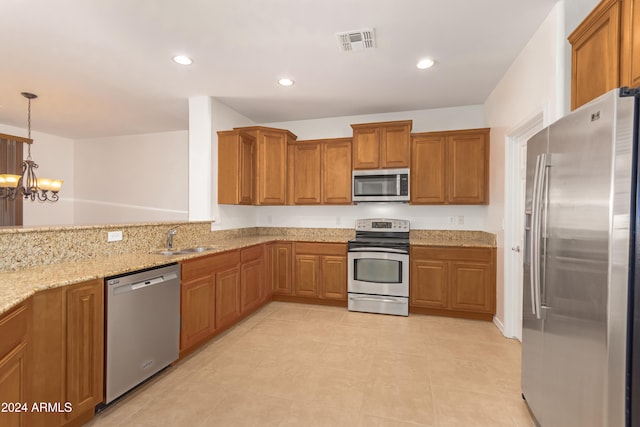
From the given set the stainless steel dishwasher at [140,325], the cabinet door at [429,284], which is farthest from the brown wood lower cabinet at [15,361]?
the cabinet door at [429,284]

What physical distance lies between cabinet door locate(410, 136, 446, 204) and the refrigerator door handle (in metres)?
2.23

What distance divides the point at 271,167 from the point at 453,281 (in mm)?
2803

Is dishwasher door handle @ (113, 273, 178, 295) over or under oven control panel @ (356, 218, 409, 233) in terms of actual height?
under

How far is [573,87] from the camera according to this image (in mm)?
1835

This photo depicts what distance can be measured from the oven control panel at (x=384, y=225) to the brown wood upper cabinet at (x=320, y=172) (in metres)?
0.44

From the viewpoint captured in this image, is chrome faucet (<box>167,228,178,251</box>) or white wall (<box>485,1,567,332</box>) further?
chrome faucet (<box>167,228,178,251</box>)

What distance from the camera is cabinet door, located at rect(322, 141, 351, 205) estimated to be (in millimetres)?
4227

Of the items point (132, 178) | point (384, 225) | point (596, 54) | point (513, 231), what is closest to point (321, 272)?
point (384, 225)

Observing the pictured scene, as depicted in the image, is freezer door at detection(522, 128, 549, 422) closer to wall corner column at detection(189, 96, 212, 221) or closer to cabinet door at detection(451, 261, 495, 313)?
cabinet door at detection(451, 261, 495, 313)

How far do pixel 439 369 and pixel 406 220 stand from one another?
2184 millimetres

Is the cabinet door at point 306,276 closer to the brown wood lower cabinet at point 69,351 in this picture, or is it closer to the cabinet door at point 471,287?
the cabinet door at point 471,287

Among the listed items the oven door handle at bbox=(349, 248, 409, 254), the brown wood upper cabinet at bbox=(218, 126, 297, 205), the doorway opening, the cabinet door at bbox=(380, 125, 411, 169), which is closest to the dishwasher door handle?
the brown wood upper cabinet at bbox=(218, 126, 297, 205)

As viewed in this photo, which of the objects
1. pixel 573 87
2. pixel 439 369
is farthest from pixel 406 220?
pixel 573 87

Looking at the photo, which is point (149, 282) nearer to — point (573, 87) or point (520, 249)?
point (573, 87)
